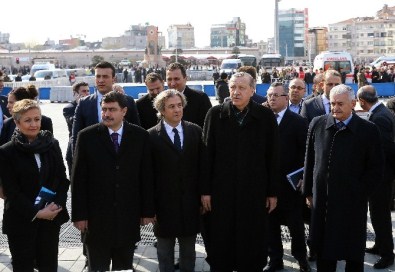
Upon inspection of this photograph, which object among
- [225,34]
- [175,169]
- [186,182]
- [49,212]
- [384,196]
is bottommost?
[384,196]

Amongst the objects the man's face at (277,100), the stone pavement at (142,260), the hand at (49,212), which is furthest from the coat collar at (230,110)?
the stone pavement at (142,260)

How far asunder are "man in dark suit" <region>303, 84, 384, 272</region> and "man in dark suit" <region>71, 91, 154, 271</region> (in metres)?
1.51

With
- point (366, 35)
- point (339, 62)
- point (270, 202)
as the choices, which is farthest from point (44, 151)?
point (366, 35)

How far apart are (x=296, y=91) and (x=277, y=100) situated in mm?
1598

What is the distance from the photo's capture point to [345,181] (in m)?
5.02

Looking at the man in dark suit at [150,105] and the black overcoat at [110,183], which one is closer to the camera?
the black overcoat at [110,183]

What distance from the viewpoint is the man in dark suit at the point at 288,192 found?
6.00 metres

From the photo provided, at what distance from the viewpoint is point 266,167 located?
5.36 meters

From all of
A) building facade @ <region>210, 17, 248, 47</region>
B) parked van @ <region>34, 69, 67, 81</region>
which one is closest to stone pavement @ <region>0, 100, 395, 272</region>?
parked van @ <region>34, 69, 67, 81</region>

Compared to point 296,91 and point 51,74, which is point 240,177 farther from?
point 51,74

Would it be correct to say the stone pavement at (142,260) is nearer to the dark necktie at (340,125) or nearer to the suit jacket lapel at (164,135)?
the suit jacket lapel at (164,135)

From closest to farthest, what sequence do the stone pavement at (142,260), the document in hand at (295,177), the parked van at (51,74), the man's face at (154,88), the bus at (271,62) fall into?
the document in hand at (295,177) → the stone pavement at (142,260) → the man's face at (154,88) → the parked van at (51,74) → the bus at (271,62)

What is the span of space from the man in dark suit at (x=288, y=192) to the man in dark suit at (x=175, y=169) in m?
1.04

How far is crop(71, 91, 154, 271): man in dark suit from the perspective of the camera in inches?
196
